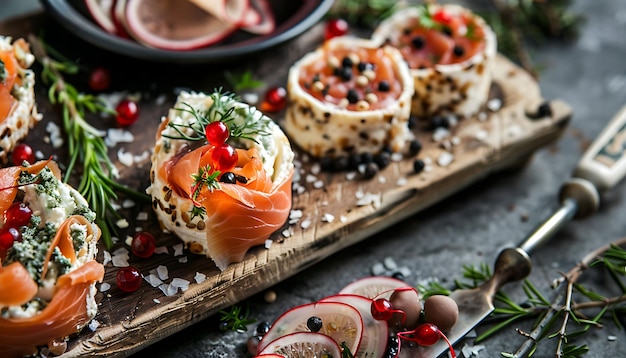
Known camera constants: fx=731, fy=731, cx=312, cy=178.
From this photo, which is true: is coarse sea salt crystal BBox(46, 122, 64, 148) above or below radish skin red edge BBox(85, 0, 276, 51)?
below

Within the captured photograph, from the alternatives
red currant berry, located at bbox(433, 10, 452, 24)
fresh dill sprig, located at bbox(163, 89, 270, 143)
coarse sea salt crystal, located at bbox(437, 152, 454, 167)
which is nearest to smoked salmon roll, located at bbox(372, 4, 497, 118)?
red currant berry, located at bbox(433, 10, 452, 24)

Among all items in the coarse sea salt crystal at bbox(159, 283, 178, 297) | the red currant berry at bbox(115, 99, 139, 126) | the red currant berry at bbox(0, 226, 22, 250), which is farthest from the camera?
A: the red currant berry at bbox(115, 99, 139, 126)

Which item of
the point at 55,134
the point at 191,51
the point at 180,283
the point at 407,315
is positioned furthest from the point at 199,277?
the point at 191,51

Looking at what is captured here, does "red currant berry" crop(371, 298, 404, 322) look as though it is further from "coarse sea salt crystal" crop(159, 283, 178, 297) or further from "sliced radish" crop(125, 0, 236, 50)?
"sliced radish" crop(125, 0, 236, 50)

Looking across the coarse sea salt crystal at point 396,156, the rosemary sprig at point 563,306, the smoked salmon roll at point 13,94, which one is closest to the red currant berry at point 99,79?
the smoked salmon roll at point 13,94

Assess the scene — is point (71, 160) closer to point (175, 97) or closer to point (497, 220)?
point (175, 97)

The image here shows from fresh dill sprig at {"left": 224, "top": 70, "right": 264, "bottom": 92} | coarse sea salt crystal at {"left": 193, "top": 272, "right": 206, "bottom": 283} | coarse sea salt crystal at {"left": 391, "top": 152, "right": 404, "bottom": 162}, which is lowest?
coarse sea salt crystal at {"left": 193, "top": 272, "right": 206, "bottom": 283}

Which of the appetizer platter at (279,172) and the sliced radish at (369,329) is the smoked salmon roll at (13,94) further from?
the sliced radish at (369,329)
